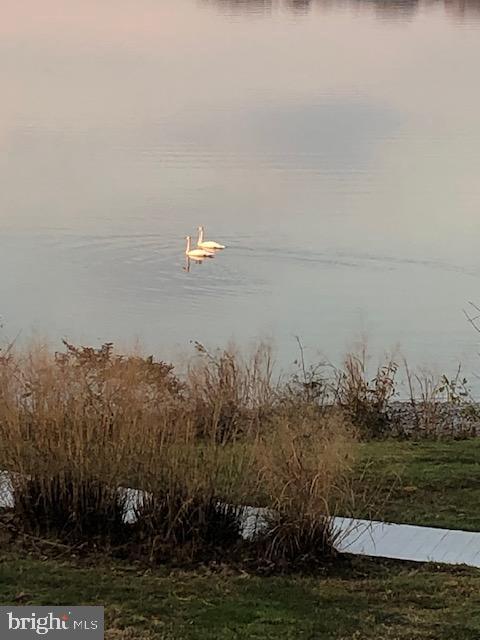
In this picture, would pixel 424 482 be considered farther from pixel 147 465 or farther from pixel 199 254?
pixel 199 254

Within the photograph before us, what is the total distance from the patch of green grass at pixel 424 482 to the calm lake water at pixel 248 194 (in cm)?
479

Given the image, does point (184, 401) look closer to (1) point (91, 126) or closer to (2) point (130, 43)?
(1) point (91, 126)

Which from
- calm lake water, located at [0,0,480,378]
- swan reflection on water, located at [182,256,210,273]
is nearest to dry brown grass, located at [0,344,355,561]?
calm lake water, located at [0,0,480,378]

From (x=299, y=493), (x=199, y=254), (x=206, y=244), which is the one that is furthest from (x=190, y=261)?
(x=299, y=493)

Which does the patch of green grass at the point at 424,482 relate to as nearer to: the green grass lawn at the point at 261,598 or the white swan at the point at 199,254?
the green grass lawn at the point at 261,598

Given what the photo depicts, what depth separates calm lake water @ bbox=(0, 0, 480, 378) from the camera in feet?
54.4

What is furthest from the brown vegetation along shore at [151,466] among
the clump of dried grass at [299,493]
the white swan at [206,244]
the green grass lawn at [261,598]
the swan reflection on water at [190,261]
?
the white swan at [206,244]

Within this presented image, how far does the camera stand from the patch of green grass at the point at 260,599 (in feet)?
14.8

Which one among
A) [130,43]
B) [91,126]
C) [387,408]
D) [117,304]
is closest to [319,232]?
[117,304]

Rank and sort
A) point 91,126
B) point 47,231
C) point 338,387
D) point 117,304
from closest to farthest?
point 338,387
point 117,304
point 47,231
point 91,126

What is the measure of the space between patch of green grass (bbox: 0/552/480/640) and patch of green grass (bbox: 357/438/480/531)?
92 cm

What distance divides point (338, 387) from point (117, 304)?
26.1 feet

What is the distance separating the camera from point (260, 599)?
16.0 ft

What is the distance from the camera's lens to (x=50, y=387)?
5.98 meters
